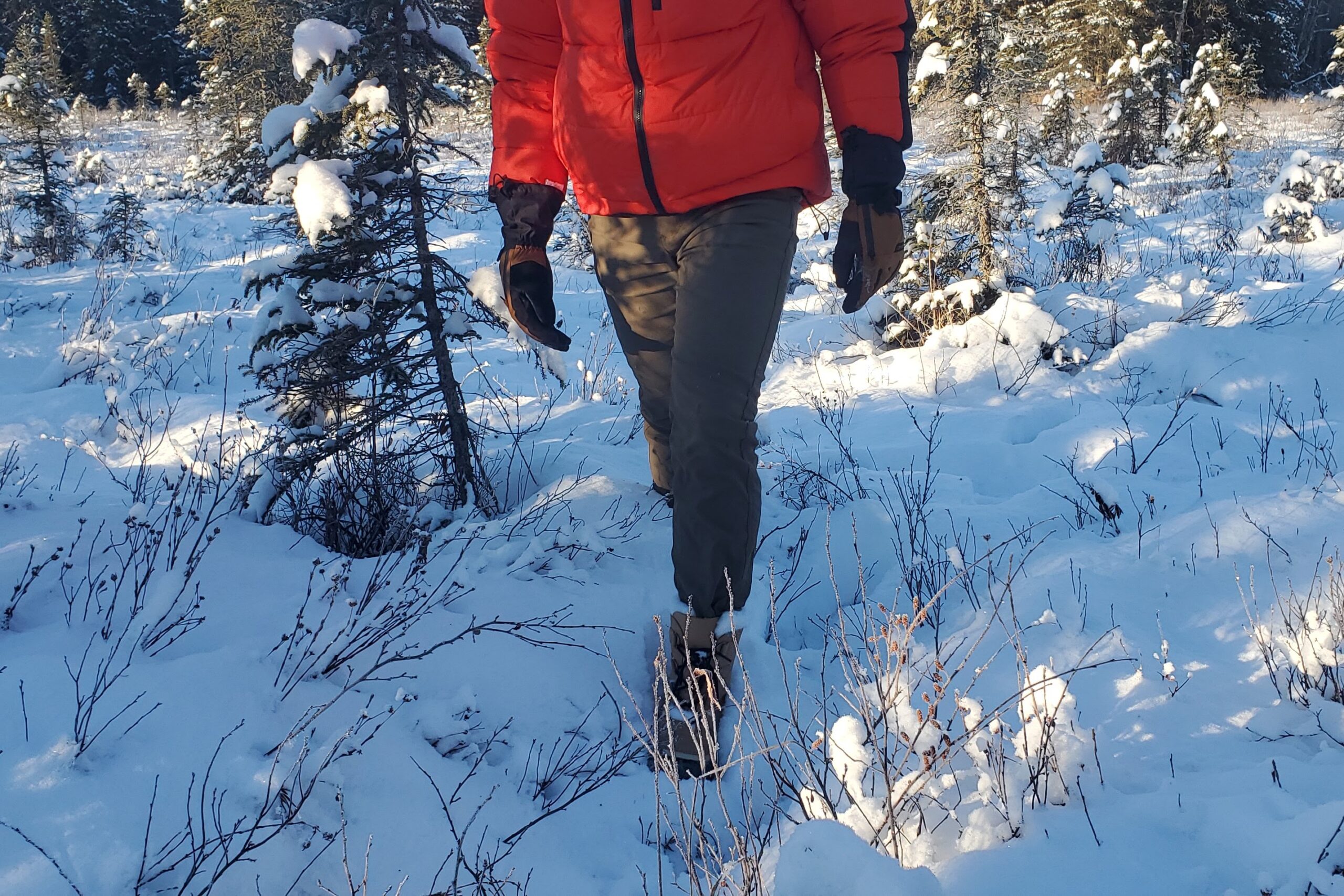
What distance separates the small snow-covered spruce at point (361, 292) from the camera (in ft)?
9.73

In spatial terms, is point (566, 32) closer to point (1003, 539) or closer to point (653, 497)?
point (653, 497)

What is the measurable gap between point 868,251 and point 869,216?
0.10 meters

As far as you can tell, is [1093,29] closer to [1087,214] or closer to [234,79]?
[1087,214]

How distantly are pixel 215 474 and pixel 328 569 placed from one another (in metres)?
1.74

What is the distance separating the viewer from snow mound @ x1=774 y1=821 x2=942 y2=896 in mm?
1091

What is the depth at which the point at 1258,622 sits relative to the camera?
2.15 m

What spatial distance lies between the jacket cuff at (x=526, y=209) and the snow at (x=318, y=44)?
31.7 inches

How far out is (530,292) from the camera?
8.92 ft

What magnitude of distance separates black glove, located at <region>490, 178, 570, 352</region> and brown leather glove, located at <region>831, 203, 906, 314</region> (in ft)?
3.09

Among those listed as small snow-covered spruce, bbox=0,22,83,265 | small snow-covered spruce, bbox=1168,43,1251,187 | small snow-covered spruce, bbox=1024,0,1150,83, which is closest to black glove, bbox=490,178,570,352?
small snow-covered spruce, bbox=0,22,83,265

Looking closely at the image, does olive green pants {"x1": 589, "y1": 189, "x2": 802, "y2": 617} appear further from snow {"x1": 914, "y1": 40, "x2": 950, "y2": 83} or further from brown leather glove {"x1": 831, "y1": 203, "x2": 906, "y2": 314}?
snow {"x1": 914, "y1": 40, "x2": 950, "y2": 83}

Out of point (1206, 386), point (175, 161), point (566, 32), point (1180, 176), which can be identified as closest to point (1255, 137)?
point (1180, 176)

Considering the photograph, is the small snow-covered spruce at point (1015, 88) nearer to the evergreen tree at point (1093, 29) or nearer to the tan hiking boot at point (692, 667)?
the tan hiking boot at point (692, 667)

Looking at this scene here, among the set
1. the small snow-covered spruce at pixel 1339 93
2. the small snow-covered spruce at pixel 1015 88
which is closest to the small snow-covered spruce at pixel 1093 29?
the small snow-covered spruce at pixel 1339 93
